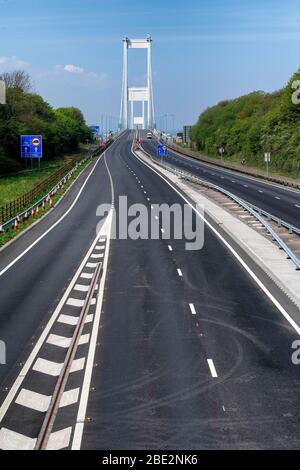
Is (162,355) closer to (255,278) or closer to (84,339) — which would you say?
(84,339)

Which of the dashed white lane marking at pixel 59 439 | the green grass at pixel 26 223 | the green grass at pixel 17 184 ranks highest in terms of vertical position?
the green grass at pixel 17 184

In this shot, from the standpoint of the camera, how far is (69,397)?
15.1 m

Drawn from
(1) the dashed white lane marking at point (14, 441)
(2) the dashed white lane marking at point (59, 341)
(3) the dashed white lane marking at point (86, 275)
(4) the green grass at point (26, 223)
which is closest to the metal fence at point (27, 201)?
(4) the green grass at point (26, 223)

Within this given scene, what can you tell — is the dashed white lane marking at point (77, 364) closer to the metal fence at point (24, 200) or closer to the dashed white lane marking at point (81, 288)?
the dashed white lane marking at point (81, 288)

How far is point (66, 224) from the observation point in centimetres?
4569

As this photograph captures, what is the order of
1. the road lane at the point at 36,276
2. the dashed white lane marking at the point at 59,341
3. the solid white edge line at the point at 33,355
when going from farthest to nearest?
the road lane at the point at 36,276, the dashed white lane marking at the point at 59,341, the solid white edge line at the point at 33,355

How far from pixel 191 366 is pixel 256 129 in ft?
345

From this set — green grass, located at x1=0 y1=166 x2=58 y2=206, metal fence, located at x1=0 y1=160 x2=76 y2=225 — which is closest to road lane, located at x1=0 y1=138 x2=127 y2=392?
metal fence, located at x1=0 y1=160 x2=76 y2=225

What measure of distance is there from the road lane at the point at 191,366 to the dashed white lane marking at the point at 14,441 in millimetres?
1079

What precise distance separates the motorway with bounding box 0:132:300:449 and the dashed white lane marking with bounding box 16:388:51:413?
0.19 feet

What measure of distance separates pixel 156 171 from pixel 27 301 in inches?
2803

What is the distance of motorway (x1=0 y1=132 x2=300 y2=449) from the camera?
43.5 ft

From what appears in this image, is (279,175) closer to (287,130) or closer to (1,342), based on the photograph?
(287,130)

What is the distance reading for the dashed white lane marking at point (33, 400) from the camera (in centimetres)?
1460
